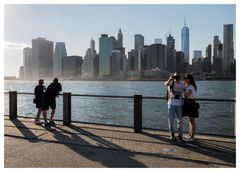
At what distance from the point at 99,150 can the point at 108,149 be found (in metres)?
0.22

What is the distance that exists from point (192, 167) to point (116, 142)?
95.7 inches

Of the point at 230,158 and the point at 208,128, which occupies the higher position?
the point at 230,158

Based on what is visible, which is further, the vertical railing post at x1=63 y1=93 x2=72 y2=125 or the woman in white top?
the vertical railing post at x1=63 y1=93 x2=72 y2=125

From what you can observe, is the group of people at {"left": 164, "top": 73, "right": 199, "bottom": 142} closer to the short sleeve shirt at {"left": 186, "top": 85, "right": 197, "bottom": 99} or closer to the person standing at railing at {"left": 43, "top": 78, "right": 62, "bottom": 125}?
the short sleeve shirt at {"left": 186, "top": 85, "right": 197, "bottom": 99}

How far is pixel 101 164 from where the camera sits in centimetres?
602

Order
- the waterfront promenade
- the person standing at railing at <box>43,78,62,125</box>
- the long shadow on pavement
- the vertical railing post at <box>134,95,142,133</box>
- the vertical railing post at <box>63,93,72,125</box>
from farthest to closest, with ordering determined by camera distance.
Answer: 1. the person standing at railing at <box>43,78,62,125</box>
2. the vertical railing post at <box>63,93,72,125</box>
3. the vertical railing post at <box>134,95,142,133</box>
4. the long shadow on pavement
5. the waterfront promenade

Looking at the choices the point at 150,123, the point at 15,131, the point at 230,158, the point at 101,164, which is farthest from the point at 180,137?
the point at 150,123

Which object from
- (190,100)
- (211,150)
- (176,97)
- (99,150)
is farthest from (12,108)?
(211,150)

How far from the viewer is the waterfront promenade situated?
20.1 feet

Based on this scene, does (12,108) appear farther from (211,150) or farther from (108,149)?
(211,150)

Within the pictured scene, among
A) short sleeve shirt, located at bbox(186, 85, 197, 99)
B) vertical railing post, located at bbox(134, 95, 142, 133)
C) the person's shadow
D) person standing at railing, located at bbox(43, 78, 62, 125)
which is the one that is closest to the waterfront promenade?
the person's shadow

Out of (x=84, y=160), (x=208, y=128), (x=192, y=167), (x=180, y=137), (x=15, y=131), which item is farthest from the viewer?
(x=208, y=128)

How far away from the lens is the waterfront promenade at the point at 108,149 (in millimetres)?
6133
